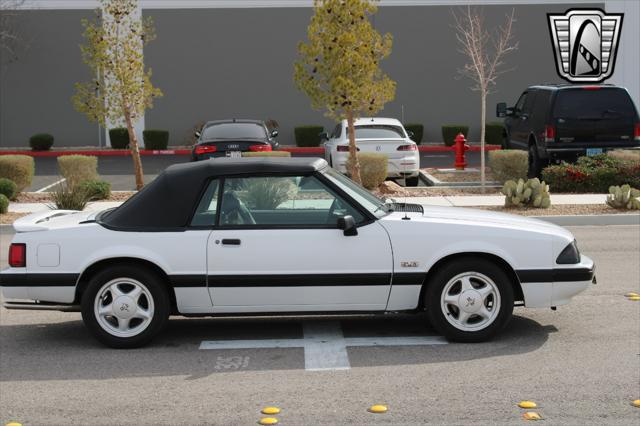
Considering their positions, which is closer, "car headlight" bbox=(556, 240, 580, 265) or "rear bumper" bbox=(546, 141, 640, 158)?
"car headlight" bbox=(556, 240, 580, 265)

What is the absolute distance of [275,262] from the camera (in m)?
8.39

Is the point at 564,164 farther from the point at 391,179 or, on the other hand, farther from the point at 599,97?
the point at 391,179

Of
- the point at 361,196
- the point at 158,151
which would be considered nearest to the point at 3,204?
the point at 361,196

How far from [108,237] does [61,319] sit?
1638 mm

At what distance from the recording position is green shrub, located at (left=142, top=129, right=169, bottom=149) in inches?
1304

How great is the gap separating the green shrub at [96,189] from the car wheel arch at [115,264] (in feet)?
38.0

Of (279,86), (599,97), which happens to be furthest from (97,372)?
(279,86)

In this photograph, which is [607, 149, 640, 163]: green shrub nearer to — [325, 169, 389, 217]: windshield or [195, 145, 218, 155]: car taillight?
[195, 145, 218, 155]: car taillight

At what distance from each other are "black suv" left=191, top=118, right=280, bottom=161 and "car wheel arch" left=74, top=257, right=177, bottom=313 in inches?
518

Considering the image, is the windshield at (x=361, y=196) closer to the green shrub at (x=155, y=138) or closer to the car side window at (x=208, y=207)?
the car side window at (x=208, y=207)

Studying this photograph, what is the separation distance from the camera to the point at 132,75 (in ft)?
70.5

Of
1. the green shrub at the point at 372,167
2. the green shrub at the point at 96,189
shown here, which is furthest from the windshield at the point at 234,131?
the green shrub at the point at 96,189

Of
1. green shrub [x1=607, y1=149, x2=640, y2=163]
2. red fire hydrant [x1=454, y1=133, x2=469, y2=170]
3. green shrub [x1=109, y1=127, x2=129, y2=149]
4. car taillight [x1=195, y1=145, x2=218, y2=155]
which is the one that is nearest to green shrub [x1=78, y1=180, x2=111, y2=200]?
car taillight [x1=195, y1=145, x2=218, y2=155]

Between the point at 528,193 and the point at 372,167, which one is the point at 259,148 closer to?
the point at 372,167
